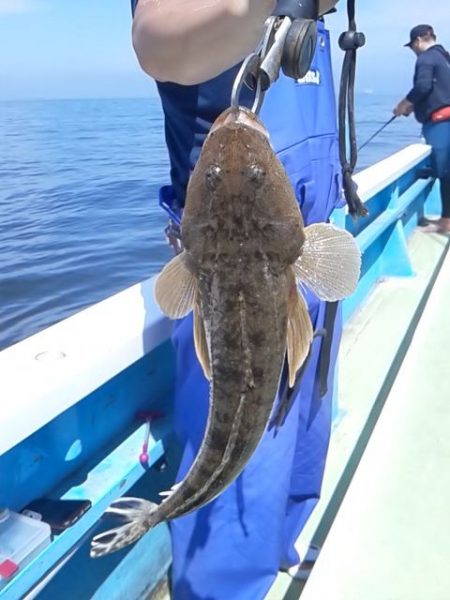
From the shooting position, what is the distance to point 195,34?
1469 millimetres

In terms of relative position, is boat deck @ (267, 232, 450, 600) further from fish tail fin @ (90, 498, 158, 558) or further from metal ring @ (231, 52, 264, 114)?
metal ring @ (231, 52, 264, 114)

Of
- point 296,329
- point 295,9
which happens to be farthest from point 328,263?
point 295,9

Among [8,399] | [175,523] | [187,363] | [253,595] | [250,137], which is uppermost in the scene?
[250,137]

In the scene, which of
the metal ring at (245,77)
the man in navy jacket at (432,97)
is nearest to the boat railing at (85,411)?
the metal ring at (245,77)

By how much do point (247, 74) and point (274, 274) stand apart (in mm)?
399

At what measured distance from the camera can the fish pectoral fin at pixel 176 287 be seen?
1.41 meters

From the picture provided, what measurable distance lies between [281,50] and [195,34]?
205mm

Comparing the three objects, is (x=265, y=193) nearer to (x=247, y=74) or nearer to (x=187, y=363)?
(x=247, y=74)

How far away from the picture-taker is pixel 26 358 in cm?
196

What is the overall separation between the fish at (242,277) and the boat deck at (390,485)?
715 millimetres

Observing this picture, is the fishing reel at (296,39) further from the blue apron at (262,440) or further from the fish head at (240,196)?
the blue apron at (262,440)

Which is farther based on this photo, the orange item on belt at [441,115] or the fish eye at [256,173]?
the orange item on belt at [441,115]

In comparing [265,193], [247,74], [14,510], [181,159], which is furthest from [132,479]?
[247,74]

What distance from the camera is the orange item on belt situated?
762 centimetres
